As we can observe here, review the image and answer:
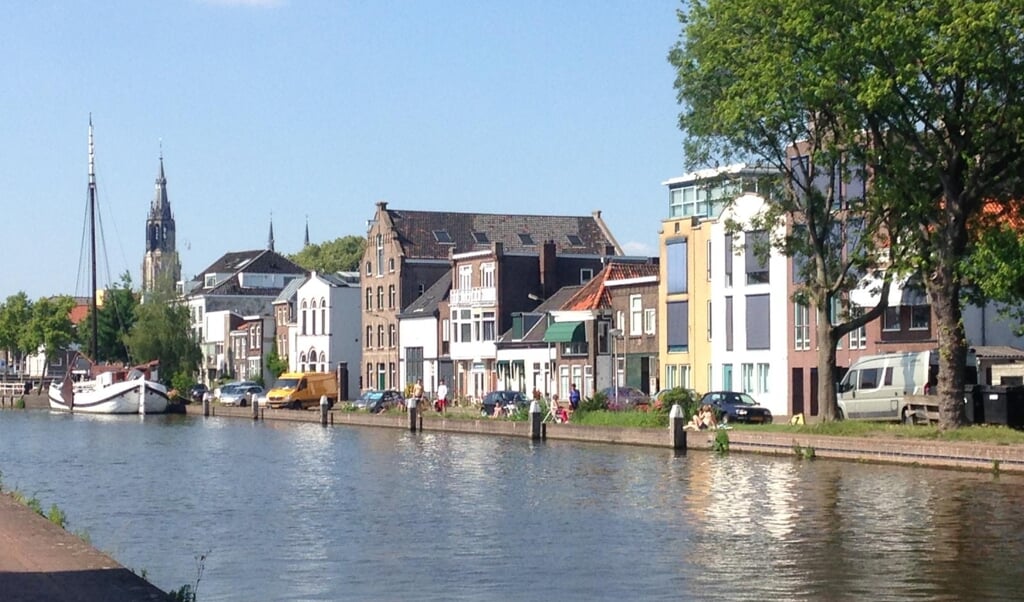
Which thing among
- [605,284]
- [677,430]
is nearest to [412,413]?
[605,284]

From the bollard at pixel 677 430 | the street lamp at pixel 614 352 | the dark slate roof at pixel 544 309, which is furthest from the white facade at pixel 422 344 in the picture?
the bollard at pixel 677 430

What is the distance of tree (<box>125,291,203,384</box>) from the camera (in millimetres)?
134000

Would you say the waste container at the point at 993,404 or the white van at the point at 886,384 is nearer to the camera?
the waste container at the point at 993,404

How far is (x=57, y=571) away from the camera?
20.7 m

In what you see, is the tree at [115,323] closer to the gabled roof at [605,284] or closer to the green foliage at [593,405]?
the gabled roof at [605,284]

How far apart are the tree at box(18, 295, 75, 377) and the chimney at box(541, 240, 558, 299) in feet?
236

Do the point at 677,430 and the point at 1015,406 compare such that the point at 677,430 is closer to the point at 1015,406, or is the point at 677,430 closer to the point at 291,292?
the point at 1015,406

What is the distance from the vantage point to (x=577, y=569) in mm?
26500

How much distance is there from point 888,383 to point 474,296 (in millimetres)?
52406

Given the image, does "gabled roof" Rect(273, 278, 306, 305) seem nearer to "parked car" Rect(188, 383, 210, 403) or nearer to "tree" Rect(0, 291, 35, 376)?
"parked car" Rect(188, 383, 210, 403)

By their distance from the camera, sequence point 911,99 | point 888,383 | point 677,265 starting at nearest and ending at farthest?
point 911,99, point 888,383, point 677,265

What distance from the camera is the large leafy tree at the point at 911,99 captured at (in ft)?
142

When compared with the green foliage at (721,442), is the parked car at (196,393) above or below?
above

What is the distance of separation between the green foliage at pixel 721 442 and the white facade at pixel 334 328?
75.1 metres
